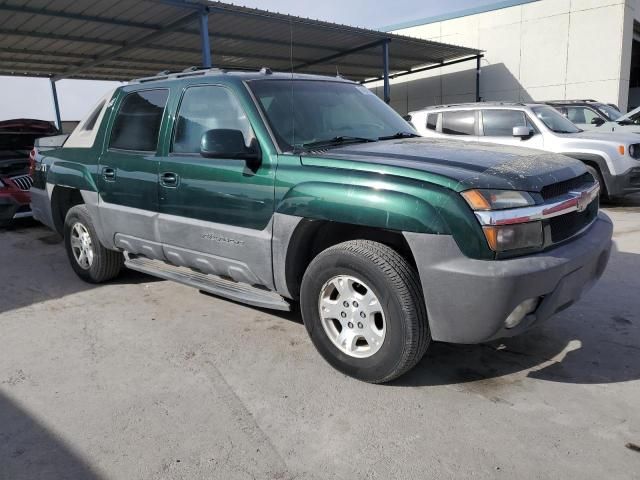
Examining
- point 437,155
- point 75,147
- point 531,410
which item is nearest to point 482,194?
point 437,155

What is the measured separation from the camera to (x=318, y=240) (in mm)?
3262

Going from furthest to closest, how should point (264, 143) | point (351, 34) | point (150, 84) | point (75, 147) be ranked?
point (351, 34) → point (75, 147) → point (150, 84) → point (264, 143)

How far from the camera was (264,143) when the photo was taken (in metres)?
3.30

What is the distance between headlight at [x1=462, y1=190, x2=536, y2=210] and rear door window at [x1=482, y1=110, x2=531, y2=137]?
21.2 feet

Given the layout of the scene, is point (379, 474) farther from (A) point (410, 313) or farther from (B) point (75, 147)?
(B) point (75, 147)

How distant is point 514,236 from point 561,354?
123 cm

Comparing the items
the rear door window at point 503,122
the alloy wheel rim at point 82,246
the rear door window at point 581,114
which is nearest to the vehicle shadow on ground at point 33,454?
the alloy wheel rim at point 82,246

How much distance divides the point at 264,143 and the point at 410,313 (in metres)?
1.44

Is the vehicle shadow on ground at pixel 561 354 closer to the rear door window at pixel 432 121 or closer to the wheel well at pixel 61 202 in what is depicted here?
the wheel well at pixel 61 202

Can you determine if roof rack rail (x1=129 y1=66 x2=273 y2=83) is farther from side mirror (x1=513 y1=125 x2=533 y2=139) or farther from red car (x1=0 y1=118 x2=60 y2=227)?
side mirror (x1=513 y1=125 x2=533 y2=139)

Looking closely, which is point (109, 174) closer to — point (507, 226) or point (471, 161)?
point (471, 161)

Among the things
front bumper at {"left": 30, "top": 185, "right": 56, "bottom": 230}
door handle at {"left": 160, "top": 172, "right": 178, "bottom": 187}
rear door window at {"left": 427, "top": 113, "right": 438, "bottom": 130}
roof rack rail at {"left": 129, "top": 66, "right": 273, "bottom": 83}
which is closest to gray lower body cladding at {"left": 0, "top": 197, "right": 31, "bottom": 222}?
front bumper at {"left": 30, "top": 185, "right": 56, "bottom": 230}

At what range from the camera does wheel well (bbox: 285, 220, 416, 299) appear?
3.00m

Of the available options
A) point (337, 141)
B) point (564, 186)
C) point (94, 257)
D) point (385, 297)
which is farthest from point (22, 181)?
point (564, 186)
